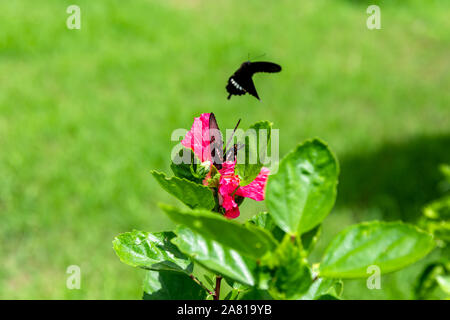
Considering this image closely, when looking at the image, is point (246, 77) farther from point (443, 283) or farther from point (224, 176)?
point (443, 283)

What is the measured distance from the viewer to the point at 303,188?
45 centimetres

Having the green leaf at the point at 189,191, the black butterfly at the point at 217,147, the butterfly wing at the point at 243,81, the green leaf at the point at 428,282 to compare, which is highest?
the butterfly wing at the point at 243,81

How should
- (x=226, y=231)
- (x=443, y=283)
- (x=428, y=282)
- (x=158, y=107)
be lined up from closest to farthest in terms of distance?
1. (x=226, y=231)
2. (x=443, y=283)
3. (x=428, y=282)
4. (x=158, y=107)

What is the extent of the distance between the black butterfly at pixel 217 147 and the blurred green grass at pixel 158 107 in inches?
64.6

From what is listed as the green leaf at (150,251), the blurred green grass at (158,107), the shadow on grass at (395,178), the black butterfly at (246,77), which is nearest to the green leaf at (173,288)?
the green leaf at (150,251)

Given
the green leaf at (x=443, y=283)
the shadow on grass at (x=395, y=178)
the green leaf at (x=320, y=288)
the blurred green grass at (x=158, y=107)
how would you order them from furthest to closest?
1. the shadow on grass at (x=395, y=178)
2. the blurred green grass at (x=158, y=107)
3. the green leaf at (x=443, y=283)
4. the green leaf at (x=320, y=288)

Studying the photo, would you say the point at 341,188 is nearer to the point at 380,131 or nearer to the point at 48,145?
the point at 380,131

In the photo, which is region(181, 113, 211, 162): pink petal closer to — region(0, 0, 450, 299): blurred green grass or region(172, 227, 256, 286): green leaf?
region(172, 227, 256, 286): green leaf

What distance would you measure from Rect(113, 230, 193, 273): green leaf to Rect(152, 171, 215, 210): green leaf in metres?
0.07

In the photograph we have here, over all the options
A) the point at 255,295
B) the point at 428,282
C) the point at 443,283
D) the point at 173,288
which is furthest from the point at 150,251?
the point at 428,282

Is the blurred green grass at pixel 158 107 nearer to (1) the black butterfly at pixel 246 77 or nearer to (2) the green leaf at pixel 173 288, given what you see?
(2) the green leaf at pixel 173 288

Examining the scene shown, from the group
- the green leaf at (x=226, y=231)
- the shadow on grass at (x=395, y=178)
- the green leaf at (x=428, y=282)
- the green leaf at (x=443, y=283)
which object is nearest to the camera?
the green leaf at (x=226, y=231)

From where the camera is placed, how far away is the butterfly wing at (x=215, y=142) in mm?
553

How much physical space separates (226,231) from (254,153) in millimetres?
168
